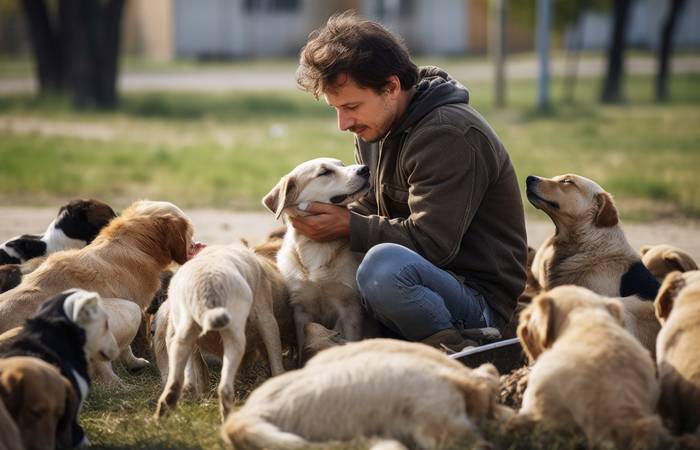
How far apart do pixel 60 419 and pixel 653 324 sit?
338cm

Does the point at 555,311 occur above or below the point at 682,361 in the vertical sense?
above

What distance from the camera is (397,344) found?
4.82m

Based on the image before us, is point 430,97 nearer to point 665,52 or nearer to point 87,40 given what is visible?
point 87,40

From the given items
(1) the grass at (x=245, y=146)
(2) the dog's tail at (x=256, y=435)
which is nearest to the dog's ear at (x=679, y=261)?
(2) the dog's tail at (x=256, y=435)

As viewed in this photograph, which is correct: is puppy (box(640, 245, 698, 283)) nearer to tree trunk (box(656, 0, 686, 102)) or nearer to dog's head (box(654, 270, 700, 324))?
dog's head (box(654, 270, 700, 324))

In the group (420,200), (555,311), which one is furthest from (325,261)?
(555,311)

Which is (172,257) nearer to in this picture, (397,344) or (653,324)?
(397,344)

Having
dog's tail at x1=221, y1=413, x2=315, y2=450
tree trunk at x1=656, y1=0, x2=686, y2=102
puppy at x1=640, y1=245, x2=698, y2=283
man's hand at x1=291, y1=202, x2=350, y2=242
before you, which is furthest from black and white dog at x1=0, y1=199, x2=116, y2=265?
tree trunk at x1=656, y1=0, x2=686, y2=102

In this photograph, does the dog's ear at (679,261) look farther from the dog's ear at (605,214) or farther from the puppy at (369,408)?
the puppy at (369,408)

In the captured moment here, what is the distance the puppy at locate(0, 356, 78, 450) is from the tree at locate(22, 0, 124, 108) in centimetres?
2149

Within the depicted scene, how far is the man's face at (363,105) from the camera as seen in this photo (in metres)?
6.18

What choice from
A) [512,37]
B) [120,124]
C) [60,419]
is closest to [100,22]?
[120,124]

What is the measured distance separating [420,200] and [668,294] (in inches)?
57.9

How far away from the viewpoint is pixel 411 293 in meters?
5.89
